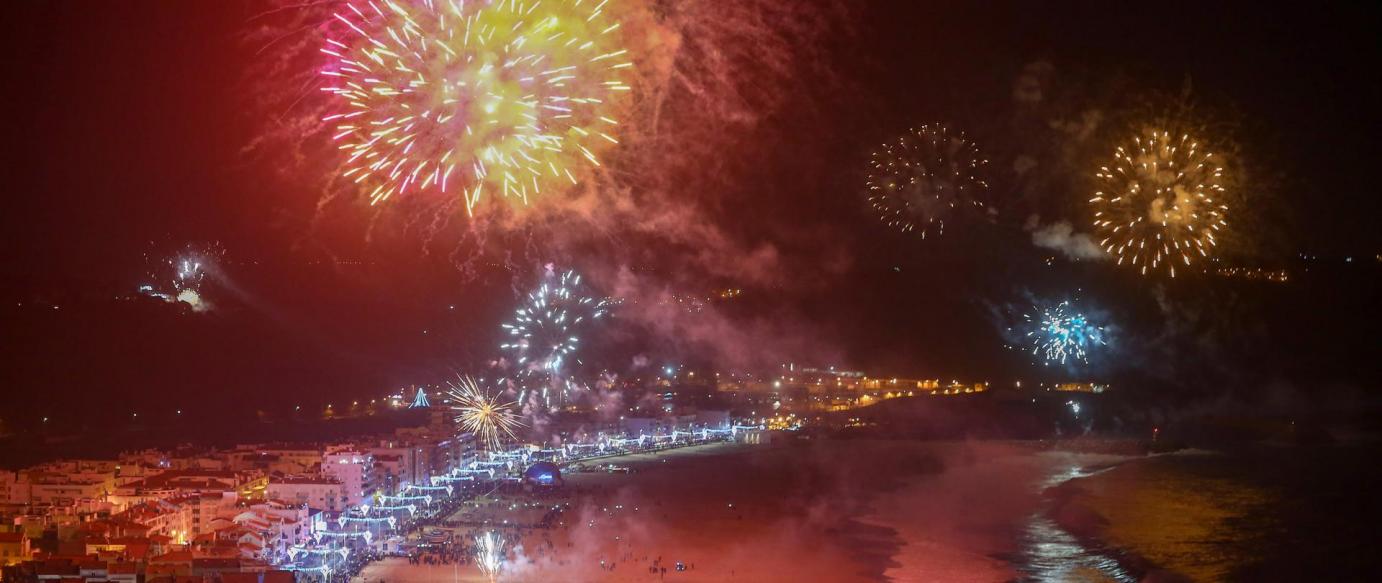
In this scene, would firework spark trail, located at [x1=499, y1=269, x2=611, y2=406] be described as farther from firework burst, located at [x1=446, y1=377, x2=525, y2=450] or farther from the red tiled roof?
the red tiled roof

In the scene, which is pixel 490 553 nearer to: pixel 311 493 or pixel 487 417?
pixel 311 493

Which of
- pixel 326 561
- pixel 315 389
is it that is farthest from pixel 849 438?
pixel 326 561

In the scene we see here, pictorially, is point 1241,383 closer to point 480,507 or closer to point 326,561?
point 480,507

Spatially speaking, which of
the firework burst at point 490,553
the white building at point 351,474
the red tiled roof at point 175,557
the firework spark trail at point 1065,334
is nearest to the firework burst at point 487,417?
the white building at point 351,474

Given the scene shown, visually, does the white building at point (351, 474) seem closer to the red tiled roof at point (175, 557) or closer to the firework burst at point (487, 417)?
the red tiled roof at point (175, 557)

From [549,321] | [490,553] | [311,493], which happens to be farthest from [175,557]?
A: [549,321]

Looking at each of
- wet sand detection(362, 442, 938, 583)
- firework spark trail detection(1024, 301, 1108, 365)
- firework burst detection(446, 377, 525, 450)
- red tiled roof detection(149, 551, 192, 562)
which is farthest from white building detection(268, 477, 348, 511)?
firework spark trail detection(1024, 301, 1108, 365)

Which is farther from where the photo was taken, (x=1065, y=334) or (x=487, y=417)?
(x=1065, y=334)
